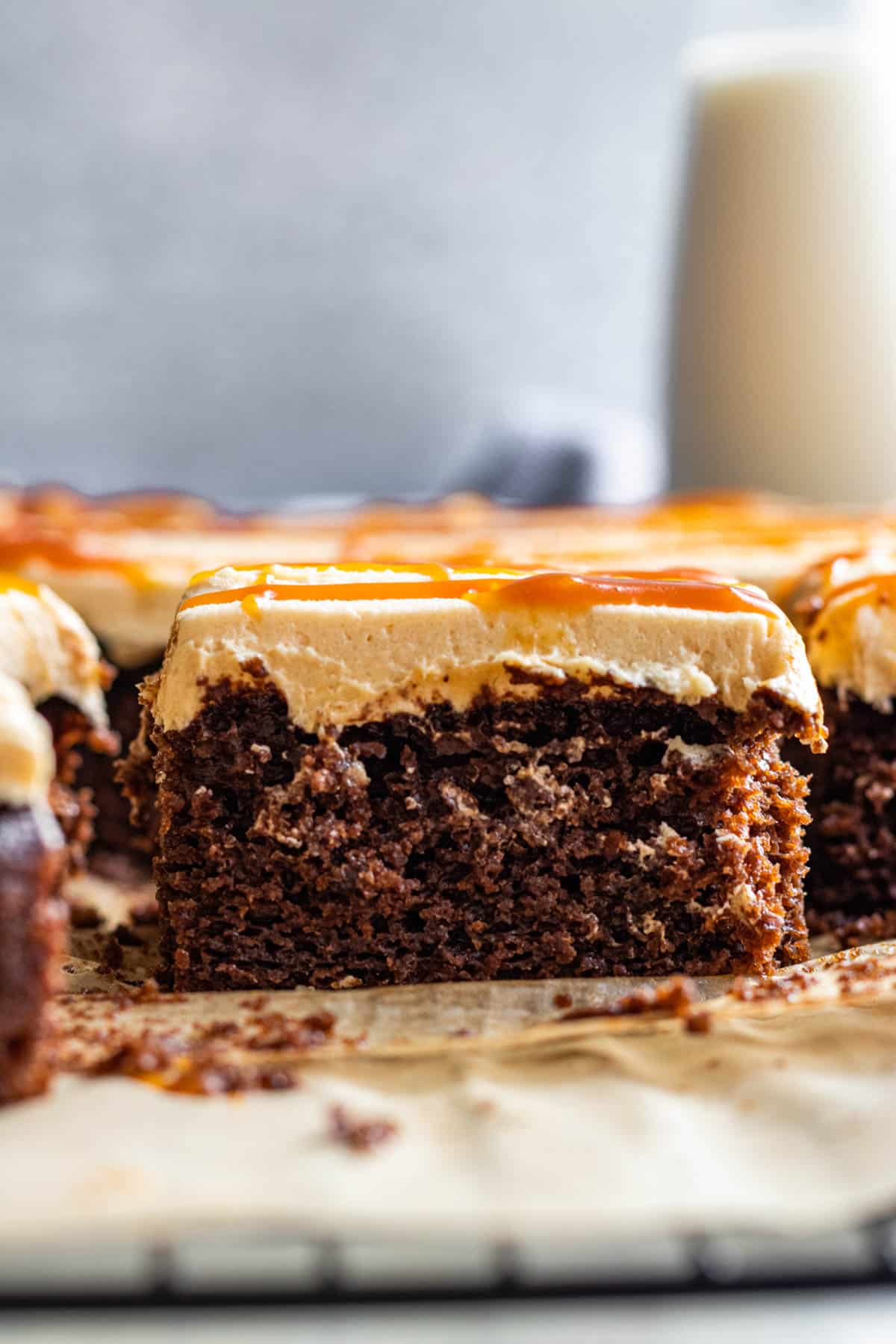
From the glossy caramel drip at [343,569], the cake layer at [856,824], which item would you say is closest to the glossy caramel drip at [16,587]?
the glossy caramel drip at [343,569]

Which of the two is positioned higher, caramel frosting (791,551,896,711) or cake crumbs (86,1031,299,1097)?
caramel frosting (791,551,896,711)

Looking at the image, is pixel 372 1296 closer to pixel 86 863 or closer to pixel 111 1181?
pixel 111 1181

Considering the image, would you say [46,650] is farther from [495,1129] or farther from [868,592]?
[868,592]

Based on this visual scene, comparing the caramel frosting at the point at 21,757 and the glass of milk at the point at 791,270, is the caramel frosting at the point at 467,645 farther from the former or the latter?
the glass of milk at the point at 791,270

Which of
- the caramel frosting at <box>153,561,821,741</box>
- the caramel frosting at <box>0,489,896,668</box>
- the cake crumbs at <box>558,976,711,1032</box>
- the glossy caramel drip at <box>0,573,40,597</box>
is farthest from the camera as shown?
the caramel frosting at <box>0,489,896,668</box>

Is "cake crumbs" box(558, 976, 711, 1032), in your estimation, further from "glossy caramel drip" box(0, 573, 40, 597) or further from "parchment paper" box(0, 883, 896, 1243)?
"glossy caramel drip" box(0, 573, 40, 597)

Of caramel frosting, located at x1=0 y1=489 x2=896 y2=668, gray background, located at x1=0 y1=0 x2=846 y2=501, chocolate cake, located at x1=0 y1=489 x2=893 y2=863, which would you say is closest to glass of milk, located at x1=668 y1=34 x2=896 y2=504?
gray background, located at x1=0 y1=0 x2=846 y2=501

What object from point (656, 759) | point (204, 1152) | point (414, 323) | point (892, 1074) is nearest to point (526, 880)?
point (656, 759)
